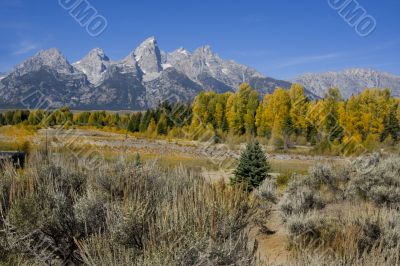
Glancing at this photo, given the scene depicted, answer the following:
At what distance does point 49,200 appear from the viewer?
5180 millimetres

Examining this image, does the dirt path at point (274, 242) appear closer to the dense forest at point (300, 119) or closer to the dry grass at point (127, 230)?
the dry grass at point (127, 230)

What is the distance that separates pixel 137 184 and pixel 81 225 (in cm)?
148

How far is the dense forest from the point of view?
143ft

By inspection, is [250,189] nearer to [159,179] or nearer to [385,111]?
[159,179]

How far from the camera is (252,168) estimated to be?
16016 mm

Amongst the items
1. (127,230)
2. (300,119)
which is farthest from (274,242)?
(300,119)

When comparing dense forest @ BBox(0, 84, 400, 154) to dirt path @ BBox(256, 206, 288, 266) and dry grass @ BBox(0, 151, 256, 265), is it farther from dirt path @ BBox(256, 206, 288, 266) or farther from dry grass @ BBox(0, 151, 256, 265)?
dry grass @ BBox(0, 151, 256, 265)

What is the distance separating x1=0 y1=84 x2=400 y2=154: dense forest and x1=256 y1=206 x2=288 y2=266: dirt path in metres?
30.3

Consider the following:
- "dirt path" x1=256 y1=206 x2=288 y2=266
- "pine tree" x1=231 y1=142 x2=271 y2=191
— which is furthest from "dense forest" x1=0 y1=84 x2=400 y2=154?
"dirt path" x1=256 y1=206 x2=288 y2=266

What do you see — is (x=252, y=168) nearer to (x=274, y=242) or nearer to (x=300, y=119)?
(x=274, y=242)

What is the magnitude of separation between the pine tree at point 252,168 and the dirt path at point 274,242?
4.62 meters

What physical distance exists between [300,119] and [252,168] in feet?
106

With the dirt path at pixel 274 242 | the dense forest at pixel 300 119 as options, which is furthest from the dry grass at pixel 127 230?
the dense forest at pixel 300 119

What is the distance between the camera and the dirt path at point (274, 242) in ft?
23.5
